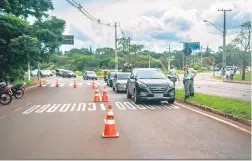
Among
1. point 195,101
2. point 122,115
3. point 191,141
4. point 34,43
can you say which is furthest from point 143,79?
point 34,43

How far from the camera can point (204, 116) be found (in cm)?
1095

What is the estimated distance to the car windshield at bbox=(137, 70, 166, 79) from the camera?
16.0 metres

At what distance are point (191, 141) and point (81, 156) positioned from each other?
8.26 feet

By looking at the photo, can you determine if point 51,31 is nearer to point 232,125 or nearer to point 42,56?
point 42,56

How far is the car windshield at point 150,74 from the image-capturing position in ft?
52.6

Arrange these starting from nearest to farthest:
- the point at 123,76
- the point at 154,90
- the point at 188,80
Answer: the point at 154,90, the point at 188,80, the point at 123,76

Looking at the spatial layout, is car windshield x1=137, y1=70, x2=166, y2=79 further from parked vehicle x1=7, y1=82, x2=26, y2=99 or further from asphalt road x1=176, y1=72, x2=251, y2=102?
parked vehicle x1=7, y1=82, x2=26, y2=99

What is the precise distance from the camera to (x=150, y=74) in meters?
16.2

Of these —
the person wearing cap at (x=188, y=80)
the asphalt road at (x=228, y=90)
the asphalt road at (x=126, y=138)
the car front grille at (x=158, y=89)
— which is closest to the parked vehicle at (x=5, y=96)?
the asphalt road at (x=126, y=138)

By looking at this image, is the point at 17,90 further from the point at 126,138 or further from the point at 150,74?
the point at 126,138

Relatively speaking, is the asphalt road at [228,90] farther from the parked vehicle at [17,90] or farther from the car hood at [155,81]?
the parked vehicle at [17,90]

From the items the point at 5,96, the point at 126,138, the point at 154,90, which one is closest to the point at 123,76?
the point at 5,96

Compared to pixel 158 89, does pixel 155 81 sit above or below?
above

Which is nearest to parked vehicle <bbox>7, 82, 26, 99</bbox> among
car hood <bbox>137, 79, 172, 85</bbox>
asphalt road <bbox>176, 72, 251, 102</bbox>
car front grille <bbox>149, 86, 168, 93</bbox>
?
car hood <bbox>137, 79, 172, 85</bbox>
